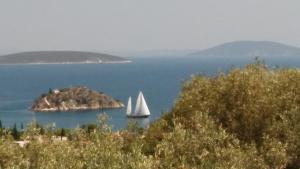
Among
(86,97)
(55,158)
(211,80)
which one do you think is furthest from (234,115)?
(86,97)

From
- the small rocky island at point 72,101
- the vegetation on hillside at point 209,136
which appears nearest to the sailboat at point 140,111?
the small rocky island at point 72,101

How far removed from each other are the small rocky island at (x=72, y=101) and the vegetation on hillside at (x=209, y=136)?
123452 mm

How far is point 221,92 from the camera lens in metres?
32.0

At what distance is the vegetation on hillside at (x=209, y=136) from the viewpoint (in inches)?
779

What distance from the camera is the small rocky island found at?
160m

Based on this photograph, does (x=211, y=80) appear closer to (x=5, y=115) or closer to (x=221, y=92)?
(x=221, y=92)

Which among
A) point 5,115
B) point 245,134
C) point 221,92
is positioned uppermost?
point 221,92

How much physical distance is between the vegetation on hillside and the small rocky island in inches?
4860

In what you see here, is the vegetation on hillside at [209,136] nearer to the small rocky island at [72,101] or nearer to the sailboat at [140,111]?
the sailboat at [140,111]

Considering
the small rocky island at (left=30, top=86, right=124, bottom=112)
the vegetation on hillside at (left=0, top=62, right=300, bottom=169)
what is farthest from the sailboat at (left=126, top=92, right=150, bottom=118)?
the vegetation on hillside at (left=0, top=62, right=300, bottom=169)

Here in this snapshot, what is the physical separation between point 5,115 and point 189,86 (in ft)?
410

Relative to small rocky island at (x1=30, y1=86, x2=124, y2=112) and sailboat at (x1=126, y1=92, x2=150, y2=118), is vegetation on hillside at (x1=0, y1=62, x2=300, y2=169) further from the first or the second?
small rocky island at (x1=30, y1=86, x2=124, y2=112)

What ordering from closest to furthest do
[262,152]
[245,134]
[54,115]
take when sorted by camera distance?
[262,152], [245,134], [54,115]

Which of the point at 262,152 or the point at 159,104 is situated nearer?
the point at 262,152
